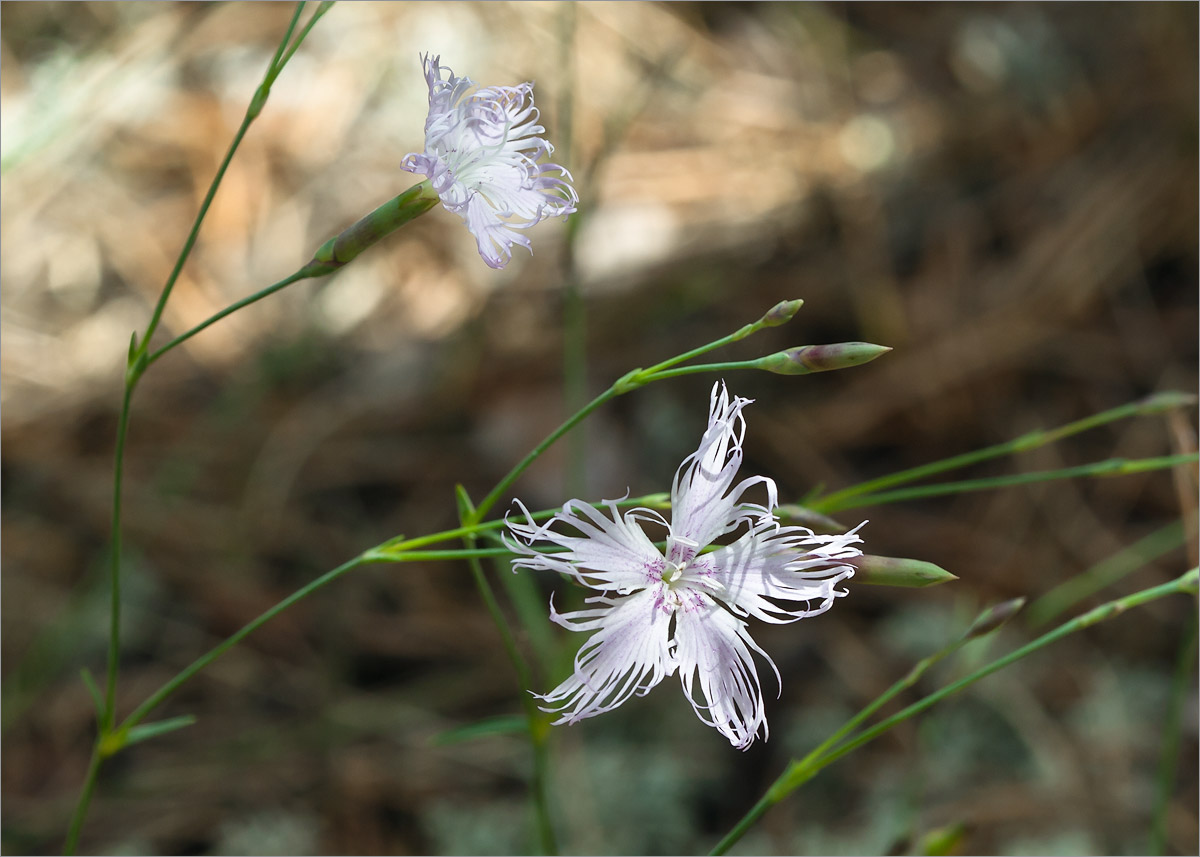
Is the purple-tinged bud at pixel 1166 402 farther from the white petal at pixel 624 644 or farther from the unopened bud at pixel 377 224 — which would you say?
the unopened bud at pixel 377 224

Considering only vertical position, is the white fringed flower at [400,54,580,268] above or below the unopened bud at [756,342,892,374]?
above

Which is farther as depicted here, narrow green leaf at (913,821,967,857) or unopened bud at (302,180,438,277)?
narrow green leaf at (913,821,967,857)

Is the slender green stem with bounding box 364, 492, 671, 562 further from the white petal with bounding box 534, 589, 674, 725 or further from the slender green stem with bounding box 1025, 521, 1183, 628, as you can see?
the slender green stem with bounding box 1025, 521, 1183, 628

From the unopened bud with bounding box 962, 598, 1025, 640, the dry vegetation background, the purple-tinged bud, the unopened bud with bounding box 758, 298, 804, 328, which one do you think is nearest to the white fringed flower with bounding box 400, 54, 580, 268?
the unopened bud with bounding box 758, 298, 804, 328

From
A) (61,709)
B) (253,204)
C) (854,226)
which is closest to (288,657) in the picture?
(61,709)

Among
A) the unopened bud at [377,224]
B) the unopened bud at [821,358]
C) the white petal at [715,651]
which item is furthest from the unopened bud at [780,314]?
the unopened bud at [377,224]

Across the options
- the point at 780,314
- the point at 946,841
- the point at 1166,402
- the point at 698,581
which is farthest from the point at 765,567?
the point at 1166,402
